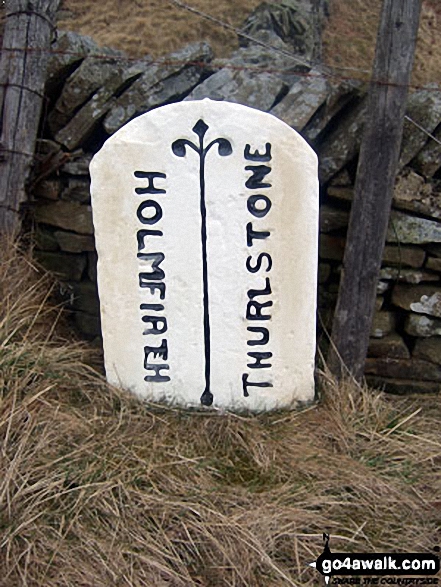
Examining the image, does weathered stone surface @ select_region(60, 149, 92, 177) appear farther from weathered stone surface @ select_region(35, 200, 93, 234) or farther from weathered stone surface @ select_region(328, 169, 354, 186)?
weathered stone surface @ select_region(328, 169, 354, 186)

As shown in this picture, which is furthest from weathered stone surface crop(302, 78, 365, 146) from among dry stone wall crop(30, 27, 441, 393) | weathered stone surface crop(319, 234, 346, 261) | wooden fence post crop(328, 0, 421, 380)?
weathered stone surface crop(319, 234, 346, 261)

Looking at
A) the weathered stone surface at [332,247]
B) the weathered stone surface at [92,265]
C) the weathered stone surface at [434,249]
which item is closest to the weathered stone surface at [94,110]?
the weathered stone surface at [92,265]

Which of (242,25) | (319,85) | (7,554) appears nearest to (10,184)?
(319,85)

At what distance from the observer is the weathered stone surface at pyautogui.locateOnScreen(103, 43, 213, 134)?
3271 millimetres

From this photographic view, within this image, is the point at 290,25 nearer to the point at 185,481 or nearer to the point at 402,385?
the point at 402,385

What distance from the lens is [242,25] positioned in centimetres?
573

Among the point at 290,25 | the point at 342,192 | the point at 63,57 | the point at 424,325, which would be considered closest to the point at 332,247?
the point at 342,192

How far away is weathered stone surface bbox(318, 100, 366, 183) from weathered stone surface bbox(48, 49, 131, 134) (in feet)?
3.62

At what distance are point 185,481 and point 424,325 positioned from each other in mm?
1467

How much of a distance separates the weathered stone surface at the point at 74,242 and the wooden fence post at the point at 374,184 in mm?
1282

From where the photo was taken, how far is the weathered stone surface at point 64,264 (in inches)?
135

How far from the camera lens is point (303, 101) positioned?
3191mm

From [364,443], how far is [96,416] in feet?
3.66

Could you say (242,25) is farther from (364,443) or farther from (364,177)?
(364,443)
